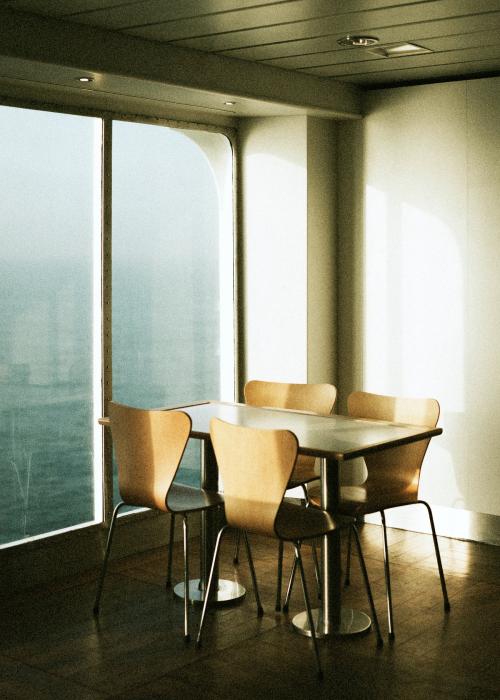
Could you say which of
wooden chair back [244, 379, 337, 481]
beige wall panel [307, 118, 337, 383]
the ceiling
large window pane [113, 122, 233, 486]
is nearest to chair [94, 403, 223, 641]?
wooden chair back [244, 379, 337, 481]

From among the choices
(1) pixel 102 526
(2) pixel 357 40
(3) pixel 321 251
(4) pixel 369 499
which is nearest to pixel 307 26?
(2) pixel 357 40

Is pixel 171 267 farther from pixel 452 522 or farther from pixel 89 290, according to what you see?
pixel 452 522

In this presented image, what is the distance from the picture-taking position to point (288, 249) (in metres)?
6.17

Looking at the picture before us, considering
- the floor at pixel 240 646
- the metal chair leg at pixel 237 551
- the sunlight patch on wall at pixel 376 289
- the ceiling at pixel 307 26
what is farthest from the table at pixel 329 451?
the ceiling at pixel 307 26

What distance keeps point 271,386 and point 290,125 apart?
168 centimetres

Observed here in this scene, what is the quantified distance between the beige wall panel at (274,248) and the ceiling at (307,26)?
72 centimetres

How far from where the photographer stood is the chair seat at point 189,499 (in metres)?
4.46

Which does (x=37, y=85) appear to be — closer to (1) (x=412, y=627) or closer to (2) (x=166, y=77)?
(2) (x=166, y=77)

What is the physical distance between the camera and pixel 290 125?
6098mm

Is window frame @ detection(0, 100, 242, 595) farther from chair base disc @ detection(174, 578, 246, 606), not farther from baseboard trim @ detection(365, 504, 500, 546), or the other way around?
baseboard trim @ detection(365, 504, 500, 546)

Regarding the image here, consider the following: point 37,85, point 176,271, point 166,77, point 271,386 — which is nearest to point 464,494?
point 271,386

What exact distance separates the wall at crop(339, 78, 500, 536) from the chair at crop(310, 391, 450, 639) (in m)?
0.99

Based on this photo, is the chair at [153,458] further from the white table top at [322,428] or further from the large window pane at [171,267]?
the large window pane at [171,267]

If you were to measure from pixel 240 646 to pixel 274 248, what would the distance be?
275 cm
